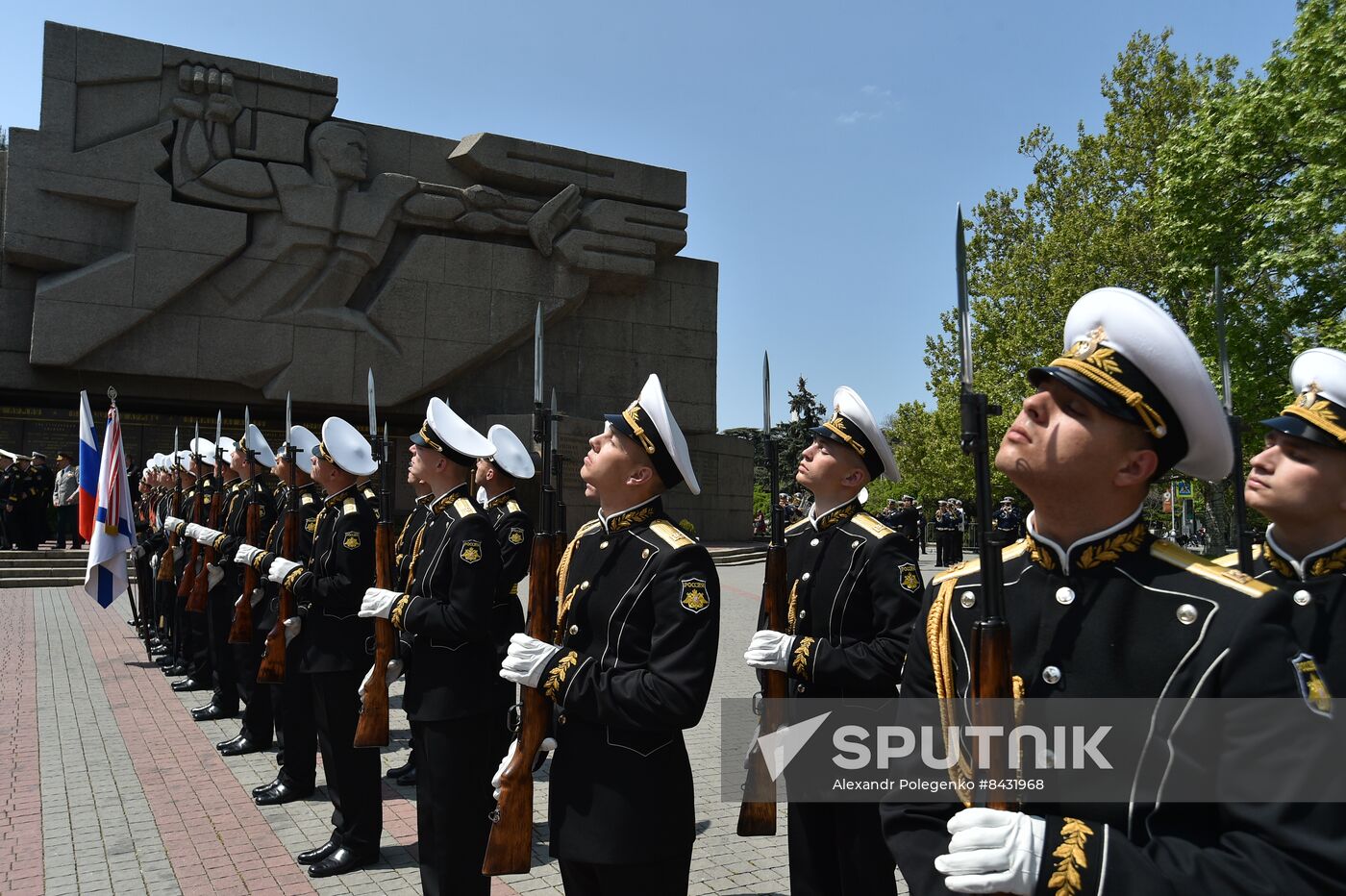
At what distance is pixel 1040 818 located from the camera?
5.20 ft

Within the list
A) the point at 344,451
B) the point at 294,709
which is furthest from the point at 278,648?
the point at 344,451

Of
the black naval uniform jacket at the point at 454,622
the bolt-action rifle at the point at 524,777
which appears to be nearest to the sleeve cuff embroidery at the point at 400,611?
the black naval uniform jacket at the point at 454,622

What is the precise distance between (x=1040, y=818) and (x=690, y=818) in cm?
170

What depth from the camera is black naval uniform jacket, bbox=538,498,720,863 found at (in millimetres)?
2826

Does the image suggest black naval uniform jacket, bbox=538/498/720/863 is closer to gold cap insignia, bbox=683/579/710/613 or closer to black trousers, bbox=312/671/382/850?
gold cap insignia, bbox=683/579/710/613

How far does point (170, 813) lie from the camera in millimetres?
5691

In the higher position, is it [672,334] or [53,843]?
[672,334]

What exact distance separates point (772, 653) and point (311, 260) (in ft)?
72.2

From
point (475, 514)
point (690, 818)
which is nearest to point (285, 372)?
point (475, 514)

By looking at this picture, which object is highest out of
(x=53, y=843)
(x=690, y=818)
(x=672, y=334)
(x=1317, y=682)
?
(x=672, y=334)

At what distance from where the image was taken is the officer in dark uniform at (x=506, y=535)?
4.58 metres

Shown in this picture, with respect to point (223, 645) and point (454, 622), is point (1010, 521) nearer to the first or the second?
point (223, 645)

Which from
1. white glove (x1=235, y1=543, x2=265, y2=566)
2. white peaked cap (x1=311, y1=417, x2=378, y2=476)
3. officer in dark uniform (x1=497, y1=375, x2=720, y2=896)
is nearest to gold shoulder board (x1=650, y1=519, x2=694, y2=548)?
officer in dark uniform (x1=497, y1=375, x2=720, y2=896)

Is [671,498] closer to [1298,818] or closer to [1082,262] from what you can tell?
[1082,262]
